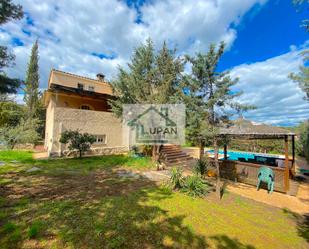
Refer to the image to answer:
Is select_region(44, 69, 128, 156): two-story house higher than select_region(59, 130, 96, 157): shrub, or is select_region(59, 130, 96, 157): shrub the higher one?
select_region(44, 69, 128, 156): two-story house

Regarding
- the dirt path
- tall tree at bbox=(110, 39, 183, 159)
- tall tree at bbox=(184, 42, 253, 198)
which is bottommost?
the dirt path

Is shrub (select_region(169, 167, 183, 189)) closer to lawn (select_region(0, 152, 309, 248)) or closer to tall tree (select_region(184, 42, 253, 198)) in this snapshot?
lawn (select_region(0, 152, 309, 248))

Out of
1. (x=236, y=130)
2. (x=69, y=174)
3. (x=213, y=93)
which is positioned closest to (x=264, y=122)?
(x=236, y=130)


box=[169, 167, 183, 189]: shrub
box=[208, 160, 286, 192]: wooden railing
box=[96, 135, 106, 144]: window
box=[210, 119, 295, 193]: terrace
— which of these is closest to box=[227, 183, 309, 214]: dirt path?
box=[208, 160, 286, 192]: wooden railing

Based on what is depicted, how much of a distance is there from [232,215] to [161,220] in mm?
2371

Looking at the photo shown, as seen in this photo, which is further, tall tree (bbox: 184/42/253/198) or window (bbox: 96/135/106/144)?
window (bbox: 96/135/106/144)

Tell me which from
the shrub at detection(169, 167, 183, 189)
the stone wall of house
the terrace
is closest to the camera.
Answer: the shrub at detection(169, 167, 183, 189)

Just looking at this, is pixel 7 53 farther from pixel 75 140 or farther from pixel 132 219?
pixel 132 219

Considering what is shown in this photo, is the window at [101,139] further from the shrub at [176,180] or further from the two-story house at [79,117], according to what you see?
the shrub at [176,180]

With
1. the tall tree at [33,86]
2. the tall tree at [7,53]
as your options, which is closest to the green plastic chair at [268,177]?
the tall tree at [7,53]

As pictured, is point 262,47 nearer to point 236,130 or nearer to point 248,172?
point 236,130

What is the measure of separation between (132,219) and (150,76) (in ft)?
31.9

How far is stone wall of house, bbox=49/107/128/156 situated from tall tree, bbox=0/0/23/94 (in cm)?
636

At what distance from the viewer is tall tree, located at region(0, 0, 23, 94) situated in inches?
242
